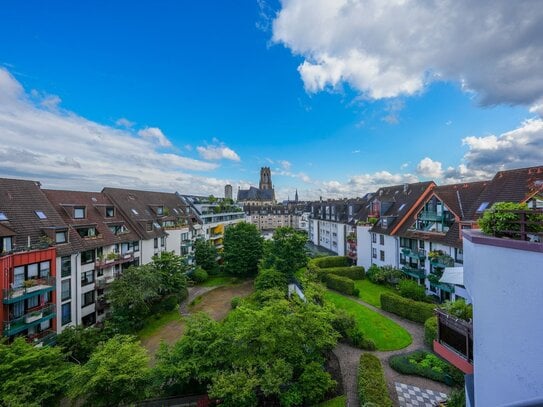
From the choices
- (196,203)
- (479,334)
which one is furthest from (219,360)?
(196,203)

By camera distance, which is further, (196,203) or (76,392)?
(196,203)

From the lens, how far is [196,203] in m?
53.2

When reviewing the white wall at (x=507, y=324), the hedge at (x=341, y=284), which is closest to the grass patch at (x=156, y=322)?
the hedge at (x=341, y=284)

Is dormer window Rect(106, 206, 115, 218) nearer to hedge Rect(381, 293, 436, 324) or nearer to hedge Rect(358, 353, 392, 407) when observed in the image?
hedge Rect(358, 353, 392, 407)

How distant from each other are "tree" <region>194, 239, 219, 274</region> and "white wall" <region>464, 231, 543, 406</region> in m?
40.5

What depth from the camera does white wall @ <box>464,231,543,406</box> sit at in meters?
5.52

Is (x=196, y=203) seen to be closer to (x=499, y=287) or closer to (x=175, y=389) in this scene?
(x=175, y=389)

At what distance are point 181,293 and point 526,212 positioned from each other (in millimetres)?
33592

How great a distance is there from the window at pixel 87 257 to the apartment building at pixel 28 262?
2503 millimetres

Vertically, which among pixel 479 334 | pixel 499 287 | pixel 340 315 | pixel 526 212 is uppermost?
pixel 526 212

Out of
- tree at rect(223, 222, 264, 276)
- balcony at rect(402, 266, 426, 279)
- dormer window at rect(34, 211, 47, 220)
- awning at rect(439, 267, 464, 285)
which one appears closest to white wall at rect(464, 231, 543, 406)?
awning at rect(439, 267, 464, 285)

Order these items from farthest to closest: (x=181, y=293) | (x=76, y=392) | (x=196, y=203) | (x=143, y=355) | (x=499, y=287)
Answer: (x=196, y=203)
(x=181, y=293)
(x=143, y=355)
(x=76, y=392)
(x=499, y=287)

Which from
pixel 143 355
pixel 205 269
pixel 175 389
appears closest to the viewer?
pixel 143 355

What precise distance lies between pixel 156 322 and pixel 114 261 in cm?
815
